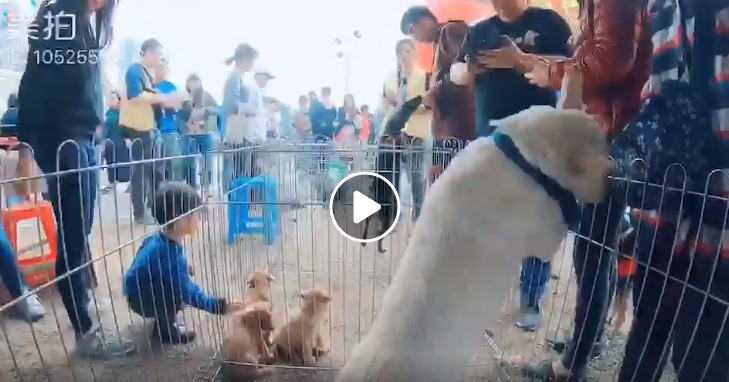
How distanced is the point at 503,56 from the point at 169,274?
50 cm

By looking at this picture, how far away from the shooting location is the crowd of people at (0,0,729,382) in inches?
21.2

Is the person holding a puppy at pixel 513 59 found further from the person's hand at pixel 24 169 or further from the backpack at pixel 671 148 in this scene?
the person's hand at pixel 24 169

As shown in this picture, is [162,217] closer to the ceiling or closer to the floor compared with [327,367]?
closer to the ceiling

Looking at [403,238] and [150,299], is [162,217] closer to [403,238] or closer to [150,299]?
[150,299]

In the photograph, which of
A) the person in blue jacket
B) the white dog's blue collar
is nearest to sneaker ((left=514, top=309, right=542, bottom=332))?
the white dog's blue collar

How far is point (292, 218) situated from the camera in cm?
71

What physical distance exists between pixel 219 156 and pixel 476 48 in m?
0.35

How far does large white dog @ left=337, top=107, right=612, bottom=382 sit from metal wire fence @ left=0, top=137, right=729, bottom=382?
4 cm

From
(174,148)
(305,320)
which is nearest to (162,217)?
(174,148)

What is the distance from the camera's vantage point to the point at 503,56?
61 centimetres

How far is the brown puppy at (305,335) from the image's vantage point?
2.25ft

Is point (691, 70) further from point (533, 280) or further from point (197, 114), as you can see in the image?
point (197, 114)

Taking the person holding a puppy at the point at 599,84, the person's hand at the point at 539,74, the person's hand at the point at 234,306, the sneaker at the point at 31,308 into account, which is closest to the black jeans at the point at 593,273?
the person holding a puppy at the point at 599,84
